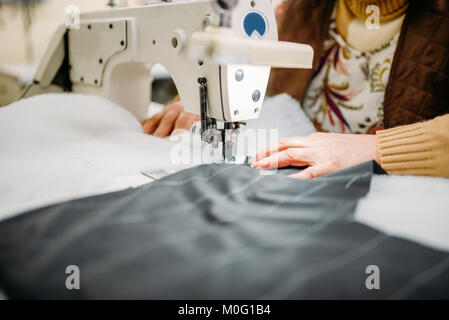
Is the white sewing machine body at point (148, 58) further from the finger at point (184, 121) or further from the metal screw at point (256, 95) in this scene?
the finger at point (184, 121)

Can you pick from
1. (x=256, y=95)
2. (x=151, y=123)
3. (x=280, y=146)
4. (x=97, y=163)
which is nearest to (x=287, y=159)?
(x=280, y=146)

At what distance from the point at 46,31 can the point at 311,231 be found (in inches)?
103

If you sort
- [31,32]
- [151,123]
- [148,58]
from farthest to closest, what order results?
1. [31,32]
2. [151,123]
3. [148,58]

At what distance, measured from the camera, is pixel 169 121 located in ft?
3.38

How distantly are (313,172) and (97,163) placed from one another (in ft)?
1.47

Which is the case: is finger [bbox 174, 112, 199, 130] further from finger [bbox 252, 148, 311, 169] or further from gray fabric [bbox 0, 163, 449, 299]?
gray fabric [bbox 0, 163, 449, 299]

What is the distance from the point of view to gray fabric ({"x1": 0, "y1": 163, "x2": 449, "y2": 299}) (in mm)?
334

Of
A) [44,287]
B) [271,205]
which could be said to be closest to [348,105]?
[271,205]

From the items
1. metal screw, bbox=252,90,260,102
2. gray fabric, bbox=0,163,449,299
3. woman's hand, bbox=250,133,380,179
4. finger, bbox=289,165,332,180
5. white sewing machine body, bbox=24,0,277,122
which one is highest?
white sewing machine body, bbox=24,0,277,122

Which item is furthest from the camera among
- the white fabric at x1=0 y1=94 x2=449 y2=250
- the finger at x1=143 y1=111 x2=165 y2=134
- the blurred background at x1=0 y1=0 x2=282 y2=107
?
the blurred background at x1=0 y1=0 x2=282 y2=107

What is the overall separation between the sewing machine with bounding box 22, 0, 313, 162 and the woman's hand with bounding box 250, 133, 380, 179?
9 cm

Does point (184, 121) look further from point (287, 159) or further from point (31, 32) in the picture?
point (31, 32)

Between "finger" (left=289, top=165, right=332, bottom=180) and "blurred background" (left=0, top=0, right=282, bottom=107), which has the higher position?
"blurred background" (left=0, top=0, right=282, bottom=107)

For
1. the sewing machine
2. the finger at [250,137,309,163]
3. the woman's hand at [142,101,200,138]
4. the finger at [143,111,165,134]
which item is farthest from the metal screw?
the finger at [143,111,165,134]
